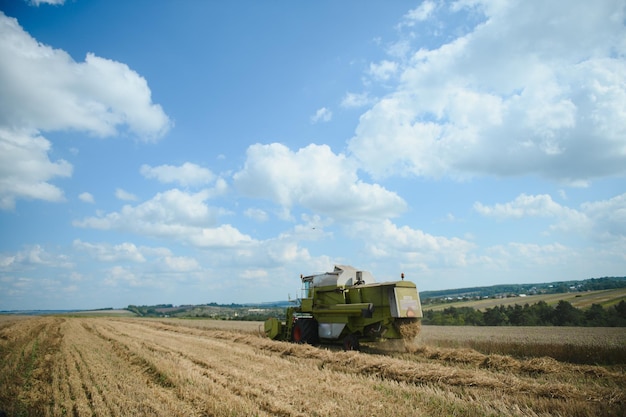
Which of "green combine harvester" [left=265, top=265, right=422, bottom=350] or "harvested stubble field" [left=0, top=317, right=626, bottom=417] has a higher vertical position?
"green combine harvester" [left=265, top=265, right=422, bottom=350]

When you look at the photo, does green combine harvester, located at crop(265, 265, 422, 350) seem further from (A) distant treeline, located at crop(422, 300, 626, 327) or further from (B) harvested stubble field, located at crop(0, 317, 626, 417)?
(A) distant treeline, located at crop(422, 300, 626, 327)

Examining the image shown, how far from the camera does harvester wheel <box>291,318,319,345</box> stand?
15375mm

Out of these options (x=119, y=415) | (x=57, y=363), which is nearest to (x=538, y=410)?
(x=119, y=415)

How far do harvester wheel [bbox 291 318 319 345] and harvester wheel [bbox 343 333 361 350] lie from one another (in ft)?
7.59

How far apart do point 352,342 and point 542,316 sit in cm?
1564

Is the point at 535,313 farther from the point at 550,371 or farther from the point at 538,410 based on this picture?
the point at 538,410

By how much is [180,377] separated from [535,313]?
22694 millimetres

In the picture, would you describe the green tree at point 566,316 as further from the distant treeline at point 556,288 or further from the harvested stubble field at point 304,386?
the harvested stubble field at point 304,386

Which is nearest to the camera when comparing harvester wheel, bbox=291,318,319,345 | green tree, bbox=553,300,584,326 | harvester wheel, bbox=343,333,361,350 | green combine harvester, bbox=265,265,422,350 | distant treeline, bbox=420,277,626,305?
green combine harvester, bbox=265,265,422,350

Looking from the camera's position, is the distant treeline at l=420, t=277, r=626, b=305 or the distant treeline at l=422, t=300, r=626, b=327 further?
the distant treeline at l=420, t=277, r=626, b=305

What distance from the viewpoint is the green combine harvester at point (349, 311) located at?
497 inches

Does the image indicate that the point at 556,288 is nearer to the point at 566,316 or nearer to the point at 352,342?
the point at 566,316

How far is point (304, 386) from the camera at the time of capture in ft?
23.8

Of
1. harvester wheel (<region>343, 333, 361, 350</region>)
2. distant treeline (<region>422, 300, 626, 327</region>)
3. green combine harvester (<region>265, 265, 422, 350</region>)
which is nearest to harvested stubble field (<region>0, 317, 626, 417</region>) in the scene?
green combine harvester (<region>265, 265, 422, 350</region>)
